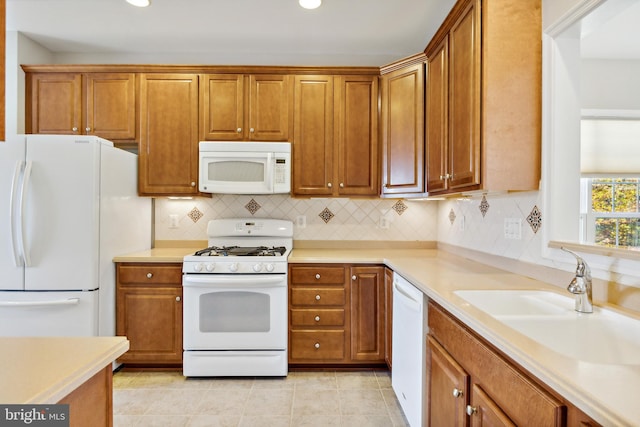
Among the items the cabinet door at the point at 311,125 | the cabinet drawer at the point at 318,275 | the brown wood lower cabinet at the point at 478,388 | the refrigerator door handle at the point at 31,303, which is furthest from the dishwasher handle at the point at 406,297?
the refrigerator door handle at the point at 31,303

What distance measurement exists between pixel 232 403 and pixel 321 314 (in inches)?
Answer: 31.8

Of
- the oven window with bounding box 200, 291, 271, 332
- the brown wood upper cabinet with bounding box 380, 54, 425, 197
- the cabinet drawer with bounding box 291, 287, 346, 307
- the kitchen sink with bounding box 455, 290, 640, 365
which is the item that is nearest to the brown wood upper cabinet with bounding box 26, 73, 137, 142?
the oven window with bounding box 200, 291, 271, 332

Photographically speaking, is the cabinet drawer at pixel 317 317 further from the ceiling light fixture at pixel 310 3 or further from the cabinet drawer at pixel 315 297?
the ceiling light fixture at pixel 310 3

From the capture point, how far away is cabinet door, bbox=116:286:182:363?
2.45 metres

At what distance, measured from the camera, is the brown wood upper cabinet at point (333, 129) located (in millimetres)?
2723

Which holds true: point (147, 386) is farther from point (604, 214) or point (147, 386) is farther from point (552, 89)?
point (604, 214)

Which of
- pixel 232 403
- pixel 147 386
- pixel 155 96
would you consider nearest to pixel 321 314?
pixel 232 403

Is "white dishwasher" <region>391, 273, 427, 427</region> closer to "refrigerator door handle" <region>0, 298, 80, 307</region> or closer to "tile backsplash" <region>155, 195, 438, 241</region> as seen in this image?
"tile backsplash" <region>155, 195, 438, 241</region>

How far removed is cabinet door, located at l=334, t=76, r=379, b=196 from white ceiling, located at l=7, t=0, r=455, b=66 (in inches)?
16.0

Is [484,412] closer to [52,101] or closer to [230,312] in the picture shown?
[230,312]

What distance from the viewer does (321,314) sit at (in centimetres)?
247

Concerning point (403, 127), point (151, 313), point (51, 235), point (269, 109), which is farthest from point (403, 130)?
point (51, 235)

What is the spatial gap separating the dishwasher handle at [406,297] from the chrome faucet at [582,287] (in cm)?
62

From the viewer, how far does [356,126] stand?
2727mm
